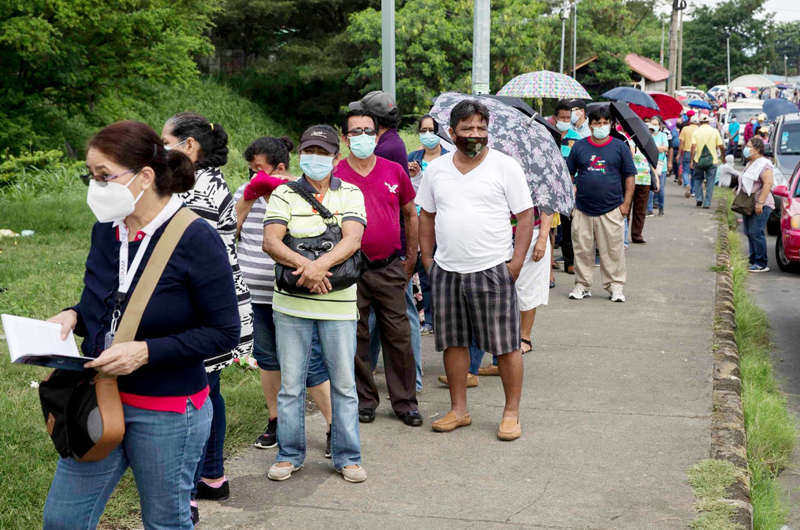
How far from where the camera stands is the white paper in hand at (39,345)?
272 centimetres

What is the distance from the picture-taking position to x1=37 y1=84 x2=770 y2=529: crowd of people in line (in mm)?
2971

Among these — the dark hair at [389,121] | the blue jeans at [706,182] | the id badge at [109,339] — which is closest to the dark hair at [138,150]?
the id badge at [109,339]

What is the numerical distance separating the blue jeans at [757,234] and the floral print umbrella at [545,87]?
2.75 m

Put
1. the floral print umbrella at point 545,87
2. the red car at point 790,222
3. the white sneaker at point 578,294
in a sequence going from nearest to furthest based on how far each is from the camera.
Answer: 1. the white sneaker at point 578,294
2. the red car at point 790,222
3. the floral print umbrella at point 545,87

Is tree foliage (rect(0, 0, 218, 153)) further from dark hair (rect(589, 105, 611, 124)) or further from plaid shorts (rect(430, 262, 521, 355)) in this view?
plaid shorts (rect(430, 262, 521, 355))

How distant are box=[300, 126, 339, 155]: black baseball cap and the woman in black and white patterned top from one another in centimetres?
48

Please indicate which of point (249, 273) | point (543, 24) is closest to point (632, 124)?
point (249, 273)

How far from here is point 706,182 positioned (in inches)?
725

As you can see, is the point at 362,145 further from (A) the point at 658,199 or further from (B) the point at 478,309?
(A) the point at 658,199

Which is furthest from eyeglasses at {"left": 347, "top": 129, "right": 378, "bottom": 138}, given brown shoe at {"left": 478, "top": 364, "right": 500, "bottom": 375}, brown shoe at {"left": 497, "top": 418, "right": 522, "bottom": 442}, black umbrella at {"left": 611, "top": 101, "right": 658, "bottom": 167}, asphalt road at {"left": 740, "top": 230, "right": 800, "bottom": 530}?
black umbrella at {"left": 611, "top": 101, "right": 658, "bottom": 167}

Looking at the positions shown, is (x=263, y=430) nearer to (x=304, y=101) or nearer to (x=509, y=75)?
(x=509, y=75)

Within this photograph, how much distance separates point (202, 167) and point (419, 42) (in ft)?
103

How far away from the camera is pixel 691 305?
9.68m

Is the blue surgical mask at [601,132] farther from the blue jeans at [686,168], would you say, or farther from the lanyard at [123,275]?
the blue jeans at [686,168]
